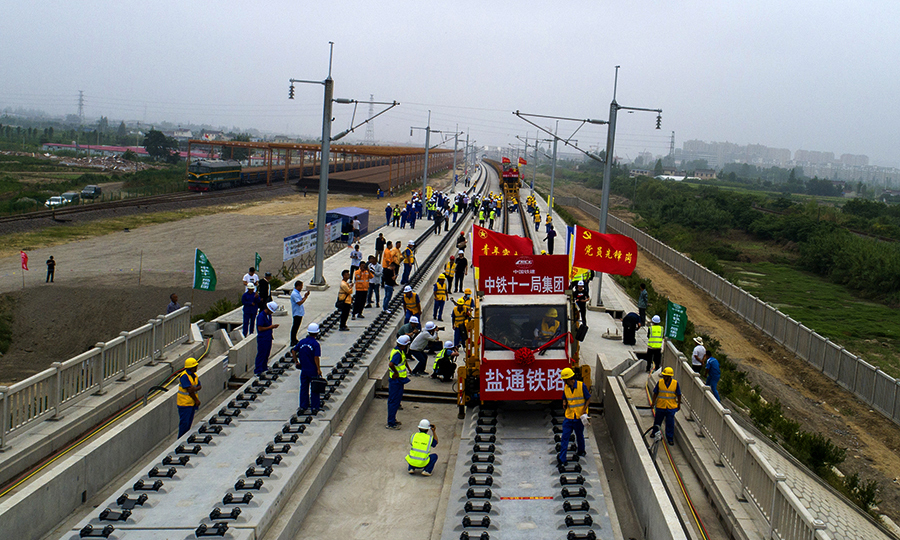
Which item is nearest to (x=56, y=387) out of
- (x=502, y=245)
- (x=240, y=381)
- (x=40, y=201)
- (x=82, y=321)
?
(x=240, y=381)

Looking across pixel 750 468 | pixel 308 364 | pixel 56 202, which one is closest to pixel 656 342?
pixel 750 468

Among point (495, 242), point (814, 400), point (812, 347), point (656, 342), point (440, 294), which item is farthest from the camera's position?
point (812, 347)

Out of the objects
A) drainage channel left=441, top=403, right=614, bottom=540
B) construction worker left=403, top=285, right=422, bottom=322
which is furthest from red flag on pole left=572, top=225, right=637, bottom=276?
drainage channel left=441, top=403, right=614, bottom=540

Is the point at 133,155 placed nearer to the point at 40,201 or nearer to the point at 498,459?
the point at 40,201

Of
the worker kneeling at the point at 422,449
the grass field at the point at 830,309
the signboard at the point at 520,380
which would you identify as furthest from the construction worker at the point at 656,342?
the grass field at the point at 830,309

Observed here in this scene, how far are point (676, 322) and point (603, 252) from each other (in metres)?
2.56

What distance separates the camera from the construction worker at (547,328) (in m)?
13.2

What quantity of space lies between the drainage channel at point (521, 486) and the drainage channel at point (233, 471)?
7.21 ft

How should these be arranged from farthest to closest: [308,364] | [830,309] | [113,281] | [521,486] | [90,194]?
[90,194], [830,309], [113,281], [308,364], [521,486]

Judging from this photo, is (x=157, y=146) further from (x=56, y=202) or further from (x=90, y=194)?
(x=56, y=202)

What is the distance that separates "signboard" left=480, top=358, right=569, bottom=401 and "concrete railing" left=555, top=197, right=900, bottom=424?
11928mm

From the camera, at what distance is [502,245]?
1891 cm

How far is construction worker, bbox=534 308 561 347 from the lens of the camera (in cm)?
1316

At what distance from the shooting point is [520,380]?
12906 millimetres
